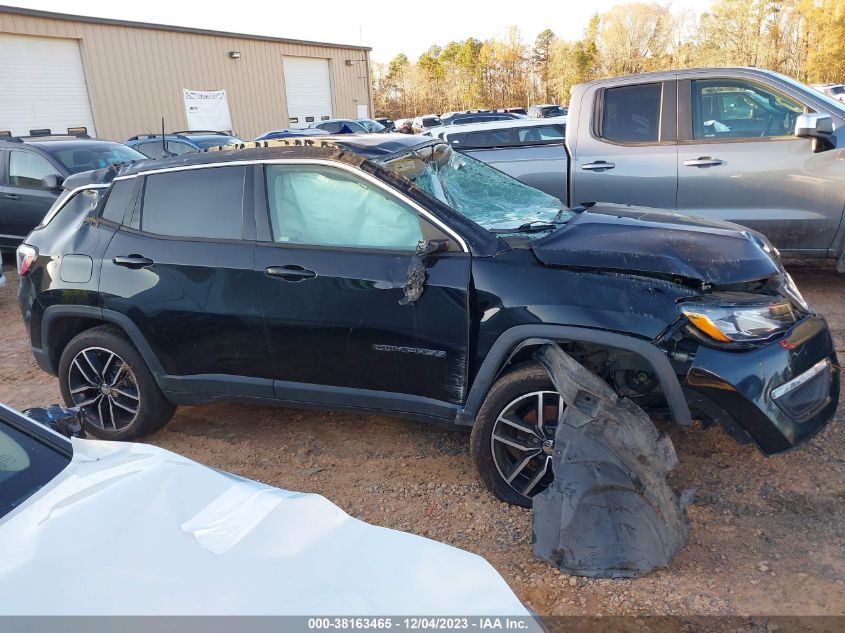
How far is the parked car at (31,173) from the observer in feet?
29.0

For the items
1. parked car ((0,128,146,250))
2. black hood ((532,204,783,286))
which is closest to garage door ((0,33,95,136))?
parked car ((0,128,146,250))

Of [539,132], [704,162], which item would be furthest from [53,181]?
[704,162]

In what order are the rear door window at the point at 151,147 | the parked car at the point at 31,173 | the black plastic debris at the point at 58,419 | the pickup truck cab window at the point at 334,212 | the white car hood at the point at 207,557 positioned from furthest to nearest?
1. the rear door window at the point at 151,147
2. the parked car at the point at 31,173
3. the pickup truck cab window at the point at 334,212
4. the black plastic debris at the point at 58,419
5. the white car hood at the point at 207,557

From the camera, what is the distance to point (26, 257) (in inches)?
170

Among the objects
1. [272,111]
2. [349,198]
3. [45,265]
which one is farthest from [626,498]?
[272,111]

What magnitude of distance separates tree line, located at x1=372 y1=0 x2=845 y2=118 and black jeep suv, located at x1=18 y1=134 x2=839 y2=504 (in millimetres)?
35493

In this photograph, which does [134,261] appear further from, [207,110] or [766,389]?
[207,110]

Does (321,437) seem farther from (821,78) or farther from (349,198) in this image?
(821,78)

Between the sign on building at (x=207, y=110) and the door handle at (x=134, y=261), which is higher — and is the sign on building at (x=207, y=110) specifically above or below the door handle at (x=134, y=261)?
above

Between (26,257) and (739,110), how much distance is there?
5.78m

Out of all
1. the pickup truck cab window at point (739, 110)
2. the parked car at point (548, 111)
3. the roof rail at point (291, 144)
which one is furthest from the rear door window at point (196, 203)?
the parked car at point (548, 111)

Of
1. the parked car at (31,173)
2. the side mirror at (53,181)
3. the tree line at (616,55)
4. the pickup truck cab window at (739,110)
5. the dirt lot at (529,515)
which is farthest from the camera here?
the tree line at (616,55)

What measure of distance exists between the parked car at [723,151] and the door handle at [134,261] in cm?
404

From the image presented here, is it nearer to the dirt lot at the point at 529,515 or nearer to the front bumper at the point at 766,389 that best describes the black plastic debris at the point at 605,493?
the dirt lot at the point at 529,515
